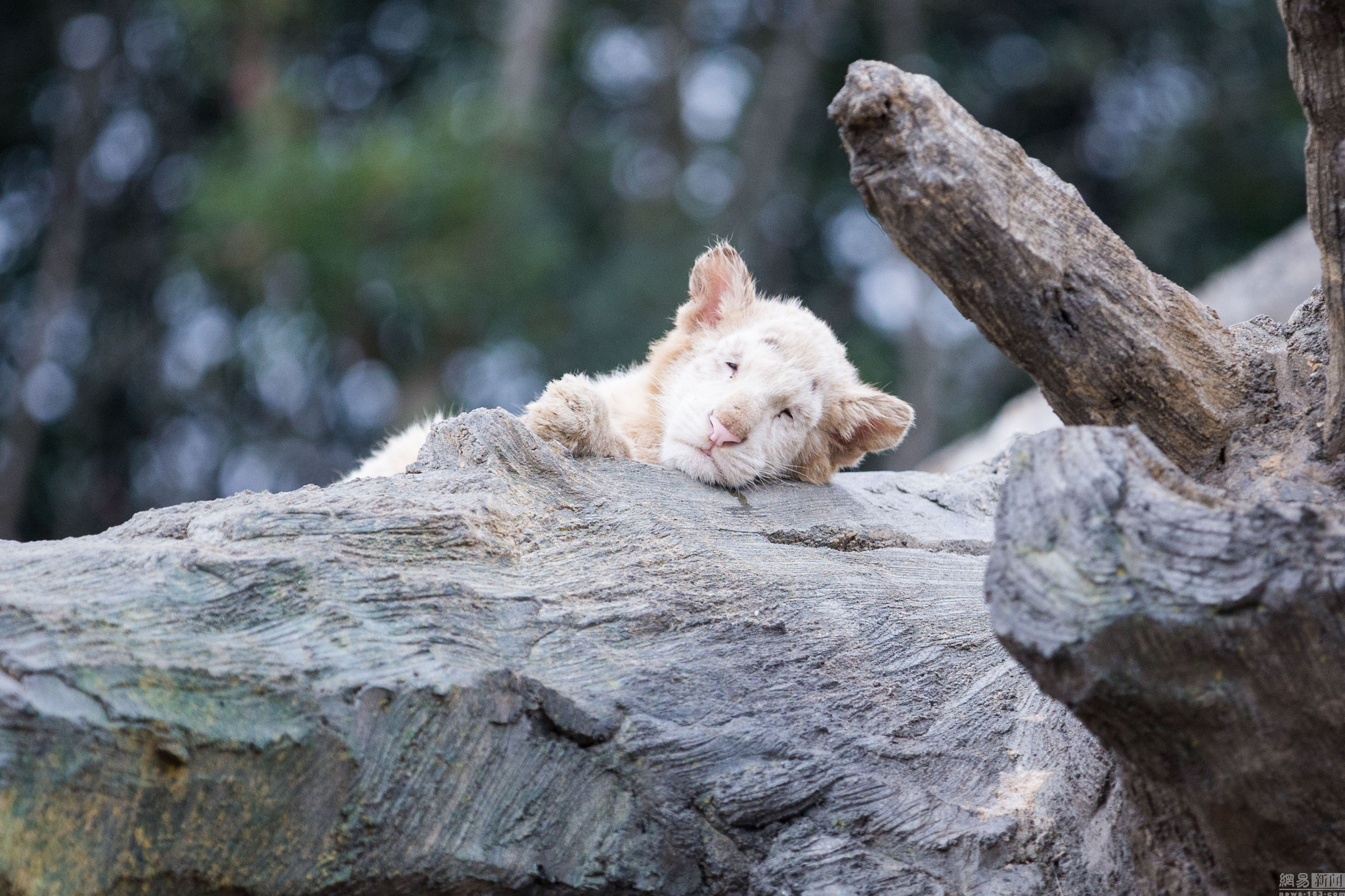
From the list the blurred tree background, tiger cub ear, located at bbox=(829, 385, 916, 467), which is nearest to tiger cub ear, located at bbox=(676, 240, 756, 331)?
tiger cub ear, located at bbox=(829, 385, 916, 467)

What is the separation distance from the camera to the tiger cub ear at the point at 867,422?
13.1ft

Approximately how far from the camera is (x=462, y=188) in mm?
9289

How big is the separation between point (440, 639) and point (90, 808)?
70cm

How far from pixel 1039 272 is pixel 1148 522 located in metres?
0.72

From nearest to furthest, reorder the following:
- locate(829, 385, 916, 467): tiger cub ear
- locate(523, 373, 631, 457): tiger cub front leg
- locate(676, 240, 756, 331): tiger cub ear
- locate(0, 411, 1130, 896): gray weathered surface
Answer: locate(0, 411, 1130, 896): gray weathered surface, locate(523, 373, 631, 457): tiger cub front leg, locate(829, 385, 916, 467): tiger cub ear, locate(676, 240, 756, 331): tiger cub ear

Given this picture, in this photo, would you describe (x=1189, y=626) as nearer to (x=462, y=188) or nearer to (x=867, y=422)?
(x=867, y=422)

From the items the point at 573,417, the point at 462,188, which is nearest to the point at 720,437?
the point at 573,417

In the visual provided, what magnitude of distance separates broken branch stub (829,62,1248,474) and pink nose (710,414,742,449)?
109 cm

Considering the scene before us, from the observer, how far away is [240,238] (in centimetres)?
908

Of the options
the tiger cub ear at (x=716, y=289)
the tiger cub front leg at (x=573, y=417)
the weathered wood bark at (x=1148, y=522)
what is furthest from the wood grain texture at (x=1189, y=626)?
the tiger cub ear at (x=716, y=289)

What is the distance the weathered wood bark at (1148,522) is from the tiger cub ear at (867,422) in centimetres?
133

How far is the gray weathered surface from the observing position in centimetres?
211

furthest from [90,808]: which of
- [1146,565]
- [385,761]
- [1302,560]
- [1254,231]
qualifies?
[1254,231]

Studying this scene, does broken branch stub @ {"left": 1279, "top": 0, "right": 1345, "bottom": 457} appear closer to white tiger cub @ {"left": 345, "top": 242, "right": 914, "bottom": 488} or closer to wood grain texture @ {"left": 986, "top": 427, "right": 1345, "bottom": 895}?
wood grain texture @ {"left": 986, "top": 427, "right": 1345, "bottom": 895}
